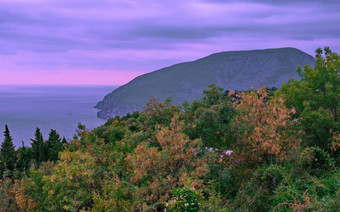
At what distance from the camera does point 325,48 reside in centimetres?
1622

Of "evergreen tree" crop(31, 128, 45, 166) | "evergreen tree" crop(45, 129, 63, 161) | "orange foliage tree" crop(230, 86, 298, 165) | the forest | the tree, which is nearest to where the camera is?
the forest

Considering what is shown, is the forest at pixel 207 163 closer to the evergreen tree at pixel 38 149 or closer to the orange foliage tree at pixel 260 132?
the orange foliage tree at pixel 260 132

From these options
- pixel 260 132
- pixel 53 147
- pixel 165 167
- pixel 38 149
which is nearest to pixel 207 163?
pixel 165 167

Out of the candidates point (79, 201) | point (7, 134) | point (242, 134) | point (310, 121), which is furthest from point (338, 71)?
point (7, 134)

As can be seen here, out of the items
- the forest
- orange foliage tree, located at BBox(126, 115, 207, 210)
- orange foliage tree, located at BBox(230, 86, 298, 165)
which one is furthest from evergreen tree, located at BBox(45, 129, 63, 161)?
orange foliage tree, located at BBox(230, 86, 298, 165)

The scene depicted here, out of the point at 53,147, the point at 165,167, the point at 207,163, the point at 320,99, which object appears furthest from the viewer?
the point at 53,147

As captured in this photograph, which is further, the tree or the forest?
the tree

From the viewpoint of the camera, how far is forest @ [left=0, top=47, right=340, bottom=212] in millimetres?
8000

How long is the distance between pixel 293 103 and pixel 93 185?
40.5 ft

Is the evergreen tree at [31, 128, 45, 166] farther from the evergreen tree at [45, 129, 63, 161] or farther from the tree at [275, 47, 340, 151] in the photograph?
the tree at [275, 47, 340, 151]

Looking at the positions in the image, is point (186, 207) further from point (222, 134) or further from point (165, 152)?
point (222, 134)

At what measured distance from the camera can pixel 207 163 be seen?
9.36 m

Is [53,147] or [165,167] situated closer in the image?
[165,167]

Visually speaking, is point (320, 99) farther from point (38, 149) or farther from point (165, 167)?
point (38, 149)
